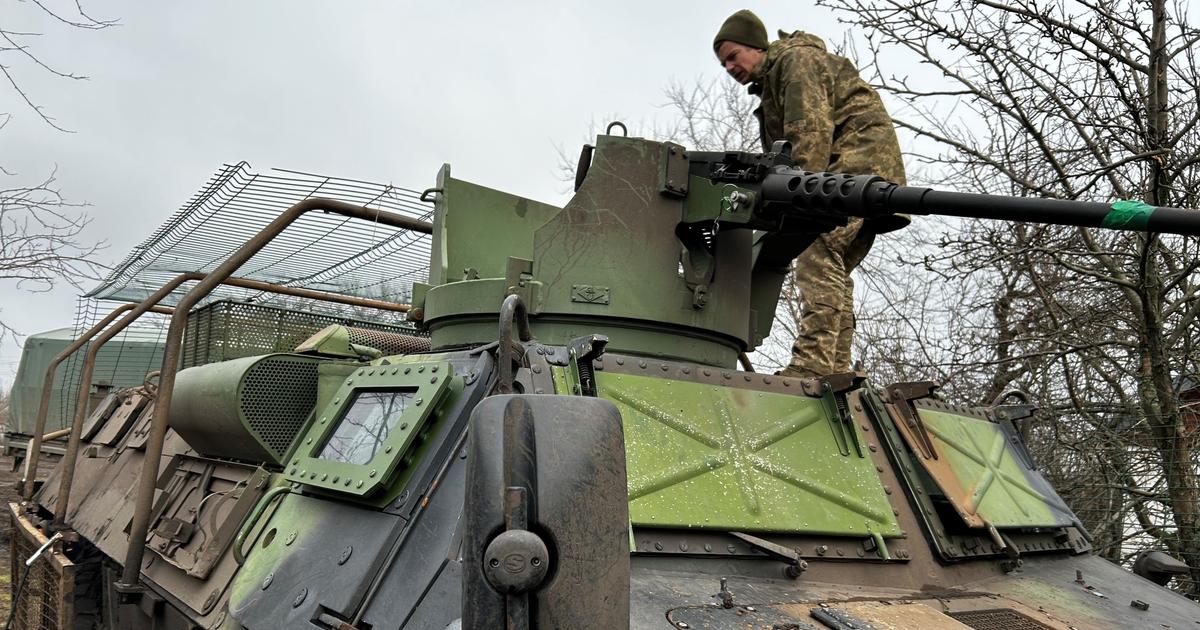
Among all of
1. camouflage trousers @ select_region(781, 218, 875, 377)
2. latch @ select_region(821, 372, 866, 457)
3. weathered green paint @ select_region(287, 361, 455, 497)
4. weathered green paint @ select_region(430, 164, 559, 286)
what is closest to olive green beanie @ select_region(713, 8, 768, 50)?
camouflage trousers @ select_region(781, 218, 875, 377)

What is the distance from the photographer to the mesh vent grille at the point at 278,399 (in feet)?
15.3

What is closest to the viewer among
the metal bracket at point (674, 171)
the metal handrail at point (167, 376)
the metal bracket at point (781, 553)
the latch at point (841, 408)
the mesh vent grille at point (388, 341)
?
the metal bracket at point (781, 553)

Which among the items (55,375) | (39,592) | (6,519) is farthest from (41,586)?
(55,375)

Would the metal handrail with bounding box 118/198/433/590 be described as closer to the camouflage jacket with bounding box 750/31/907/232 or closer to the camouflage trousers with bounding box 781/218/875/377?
the camouflage jacket with bounding box 750/31/907/232

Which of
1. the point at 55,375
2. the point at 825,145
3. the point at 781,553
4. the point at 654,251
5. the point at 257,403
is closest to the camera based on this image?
the point at 781,553

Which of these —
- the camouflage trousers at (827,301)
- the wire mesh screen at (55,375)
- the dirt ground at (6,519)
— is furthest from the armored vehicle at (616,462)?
the wire mesh screen at (55,375)

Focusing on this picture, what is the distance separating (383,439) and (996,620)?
2.23 metres

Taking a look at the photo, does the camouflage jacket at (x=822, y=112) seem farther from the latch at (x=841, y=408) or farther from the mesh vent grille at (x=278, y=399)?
the mesh vent grille at (x=278, y=399)

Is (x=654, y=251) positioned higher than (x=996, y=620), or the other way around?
(x=654, y=251)

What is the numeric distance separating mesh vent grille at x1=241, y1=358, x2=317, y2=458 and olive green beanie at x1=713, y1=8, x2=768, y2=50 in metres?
2.71

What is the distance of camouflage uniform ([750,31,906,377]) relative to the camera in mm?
4941

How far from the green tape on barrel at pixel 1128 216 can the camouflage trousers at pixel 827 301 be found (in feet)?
6.40

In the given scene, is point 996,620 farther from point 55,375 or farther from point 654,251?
point 55,375

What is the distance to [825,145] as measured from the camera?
510 cm
